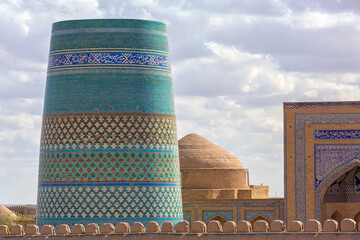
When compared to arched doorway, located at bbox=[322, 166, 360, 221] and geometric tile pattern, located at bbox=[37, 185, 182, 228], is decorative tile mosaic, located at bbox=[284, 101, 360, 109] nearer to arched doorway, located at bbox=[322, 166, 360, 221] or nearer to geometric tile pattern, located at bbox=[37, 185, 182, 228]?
arched doorway, located at bbox=[322, 166, 360, 221]

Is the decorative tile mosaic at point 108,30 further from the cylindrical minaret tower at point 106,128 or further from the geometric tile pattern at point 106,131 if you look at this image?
the geometric tile pattern at point 106,131

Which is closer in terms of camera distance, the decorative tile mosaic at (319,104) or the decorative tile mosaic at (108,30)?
the decorative tile mosaic at (108,30)

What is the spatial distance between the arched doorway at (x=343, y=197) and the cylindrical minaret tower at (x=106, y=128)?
9.80m

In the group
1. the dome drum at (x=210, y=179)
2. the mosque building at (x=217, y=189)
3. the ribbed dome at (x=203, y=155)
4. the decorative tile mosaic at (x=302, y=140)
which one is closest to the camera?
the decorative tile mosaic at (x=302, y=140)

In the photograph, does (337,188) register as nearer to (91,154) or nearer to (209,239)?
(91,154)

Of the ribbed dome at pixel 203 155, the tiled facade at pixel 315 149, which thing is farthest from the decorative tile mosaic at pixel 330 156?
the ribbed dome at pixel 203 155

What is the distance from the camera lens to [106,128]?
19281mm

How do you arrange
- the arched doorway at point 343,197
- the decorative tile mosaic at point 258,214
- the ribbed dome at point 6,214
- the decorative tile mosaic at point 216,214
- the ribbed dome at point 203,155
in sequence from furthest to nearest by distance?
1. the ribbed dome at point 6,214
2. the ribbed dome at point 203,155
3. the decorative tile mosaic at point 216,214
4. the decorative tile mosaic at point 258,214
5. the arched doorway at point 343,197

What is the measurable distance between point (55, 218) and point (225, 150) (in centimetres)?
1487

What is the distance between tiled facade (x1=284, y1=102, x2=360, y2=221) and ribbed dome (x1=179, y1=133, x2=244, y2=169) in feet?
16.3

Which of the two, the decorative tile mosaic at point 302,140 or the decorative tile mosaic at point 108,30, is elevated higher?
the decorative tile mosaic at point 108,30

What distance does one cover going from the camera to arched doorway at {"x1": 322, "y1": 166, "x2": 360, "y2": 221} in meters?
28.5

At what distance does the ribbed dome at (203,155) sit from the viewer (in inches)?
1292

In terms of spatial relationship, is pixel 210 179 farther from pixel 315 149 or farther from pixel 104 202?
pixel 104 202
